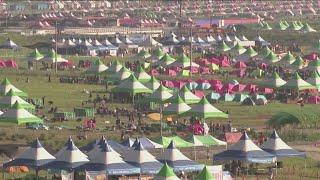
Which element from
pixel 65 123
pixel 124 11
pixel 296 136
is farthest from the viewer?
pixel 124 11

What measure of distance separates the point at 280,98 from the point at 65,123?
59.9ft

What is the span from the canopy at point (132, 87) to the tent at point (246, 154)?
82.7 feet

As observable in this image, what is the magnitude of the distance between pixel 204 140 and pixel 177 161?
301 inches

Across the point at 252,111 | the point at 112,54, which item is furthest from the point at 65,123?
the point at 112,54

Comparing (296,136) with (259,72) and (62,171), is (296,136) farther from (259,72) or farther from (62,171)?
(259,72)

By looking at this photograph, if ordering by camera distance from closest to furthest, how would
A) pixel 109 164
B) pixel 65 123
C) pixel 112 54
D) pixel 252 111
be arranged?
pixel 109 164, pixel 65 123, pixel 252 111, pixel 112 54

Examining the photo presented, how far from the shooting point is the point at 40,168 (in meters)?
52.3

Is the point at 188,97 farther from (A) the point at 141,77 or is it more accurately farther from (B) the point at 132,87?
(A) the point at 141,77

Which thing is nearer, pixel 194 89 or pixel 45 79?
pixel 194 89

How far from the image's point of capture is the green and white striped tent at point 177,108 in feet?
232

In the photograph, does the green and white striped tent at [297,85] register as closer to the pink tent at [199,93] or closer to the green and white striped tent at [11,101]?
the pink tent at [199,93]

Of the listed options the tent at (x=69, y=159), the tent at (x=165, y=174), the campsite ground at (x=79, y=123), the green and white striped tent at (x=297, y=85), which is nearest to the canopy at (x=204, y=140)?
the campsite ground at (x=79, y=123)

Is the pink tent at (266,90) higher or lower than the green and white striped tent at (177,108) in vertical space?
lower

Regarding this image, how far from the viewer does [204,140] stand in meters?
60.3
